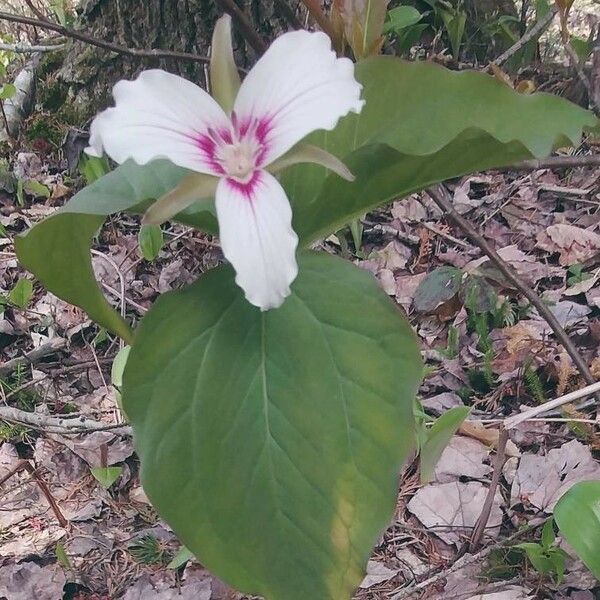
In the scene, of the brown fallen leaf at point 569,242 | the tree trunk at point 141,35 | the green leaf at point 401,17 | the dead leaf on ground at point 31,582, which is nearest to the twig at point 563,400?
the brown fallen leaf at point 569,242

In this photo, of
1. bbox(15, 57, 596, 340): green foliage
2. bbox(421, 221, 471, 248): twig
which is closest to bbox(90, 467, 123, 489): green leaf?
bbox(15, 57, 596, 340): green foliage

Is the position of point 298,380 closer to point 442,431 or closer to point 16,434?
point 442,431

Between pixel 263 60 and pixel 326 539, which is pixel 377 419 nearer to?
pixel 326 539

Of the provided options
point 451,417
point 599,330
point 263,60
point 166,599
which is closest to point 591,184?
point 599,330

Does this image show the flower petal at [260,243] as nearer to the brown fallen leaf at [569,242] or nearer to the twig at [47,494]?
the twig at [47,494]

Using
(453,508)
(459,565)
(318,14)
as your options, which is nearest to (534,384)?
(453,508)

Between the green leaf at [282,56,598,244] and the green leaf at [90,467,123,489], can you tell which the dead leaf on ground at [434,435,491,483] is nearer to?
the green leaf at [90,467,123,489]
